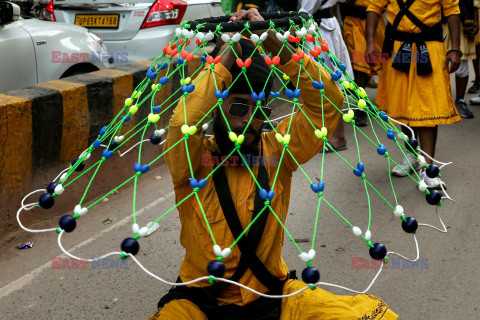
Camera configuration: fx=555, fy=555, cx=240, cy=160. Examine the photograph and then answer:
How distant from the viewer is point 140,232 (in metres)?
1.40

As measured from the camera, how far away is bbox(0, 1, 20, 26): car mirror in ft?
12.9

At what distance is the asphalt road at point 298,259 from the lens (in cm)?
272

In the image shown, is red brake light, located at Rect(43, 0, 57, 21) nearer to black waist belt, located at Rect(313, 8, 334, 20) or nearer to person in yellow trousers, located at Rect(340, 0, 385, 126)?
black waist belt, located at Rect(313, 8, 334, 20)

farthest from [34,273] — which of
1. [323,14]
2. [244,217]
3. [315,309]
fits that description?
[323,14]

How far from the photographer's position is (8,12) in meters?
3.97

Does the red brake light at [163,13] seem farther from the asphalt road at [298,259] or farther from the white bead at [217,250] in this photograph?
the white bead at [217,250]

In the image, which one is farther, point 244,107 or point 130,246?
point 244,107

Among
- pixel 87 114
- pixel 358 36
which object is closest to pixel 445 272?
pixel 87 114

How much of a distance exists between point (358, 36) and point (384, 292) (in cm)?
322

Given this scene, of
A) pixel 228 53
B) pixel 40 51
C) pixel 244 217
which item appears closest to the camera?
pixel 228 53

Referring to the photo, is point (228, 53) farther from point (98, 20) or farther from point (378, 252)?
point (98, 20)

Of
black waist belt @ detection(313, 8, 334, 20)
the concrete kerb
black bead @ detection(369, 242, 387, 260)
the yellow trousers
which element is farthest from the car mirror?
black bead @ detection(369, 242, 387, 260)

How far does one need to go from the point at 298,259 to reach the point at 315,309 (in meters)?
1.28

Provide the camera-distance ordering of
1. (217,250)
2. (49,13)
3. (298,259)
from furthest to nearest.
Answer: (49,13), (298,259), (217,250)
